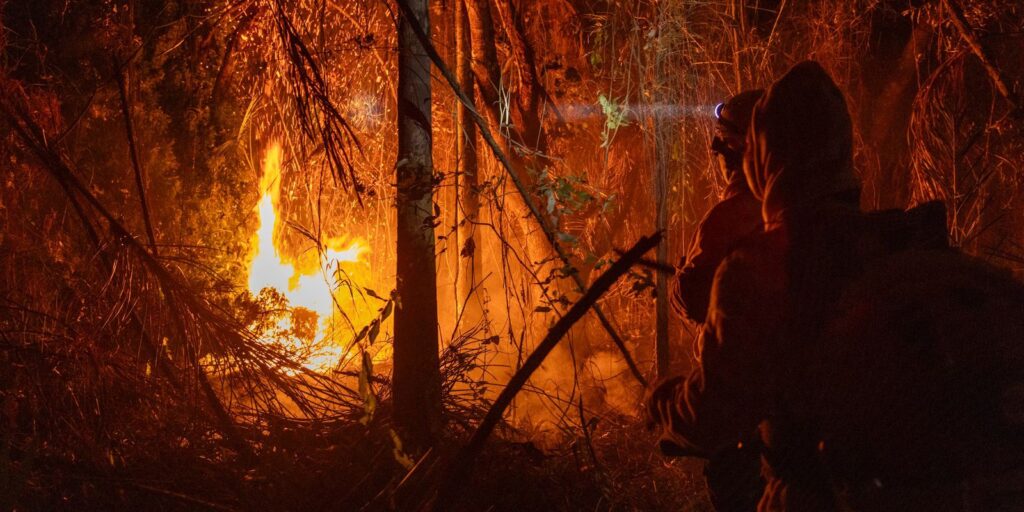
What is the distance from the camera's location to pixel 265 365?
4566 mm

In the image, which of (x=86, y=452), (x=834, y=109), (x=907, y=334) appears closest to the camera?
(x=907, y=334)

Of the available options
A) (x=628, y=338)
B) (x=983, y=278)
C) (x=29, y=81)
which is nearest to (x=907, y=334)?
(x=983, y=278)

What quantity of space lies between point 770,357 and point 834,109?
708mm

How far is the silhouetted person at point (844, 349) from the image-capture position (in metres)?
1.73

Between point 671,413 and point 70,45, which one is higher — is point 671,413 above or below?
below

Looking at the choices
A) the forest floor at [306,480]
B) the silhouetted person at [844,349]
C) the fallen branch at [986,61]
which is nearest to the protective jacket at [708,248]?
the silhouetted person at [844,349]

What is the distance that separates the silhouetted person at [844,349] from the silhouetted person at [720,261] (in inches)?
5.7

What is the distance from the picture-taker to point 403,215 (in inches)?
156

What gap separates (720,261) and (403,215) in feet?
6.93

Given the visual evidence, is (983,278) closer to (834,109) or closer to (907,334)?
(907,334)

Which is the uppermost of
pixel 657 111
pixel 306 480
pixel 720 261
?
pixel 657 111

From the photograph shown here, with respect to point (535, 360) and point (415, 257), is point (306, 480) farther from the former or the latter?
point (535, 360)

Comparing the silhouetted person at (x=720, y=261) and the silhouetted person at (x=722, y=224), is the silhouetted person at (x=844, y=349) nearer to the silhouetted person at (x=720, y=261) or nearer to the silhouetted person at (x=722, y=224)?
the silhouetted person at (x=720, y=261)

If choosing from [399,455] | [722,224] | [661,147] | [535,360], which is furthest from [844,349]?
[661,147]
